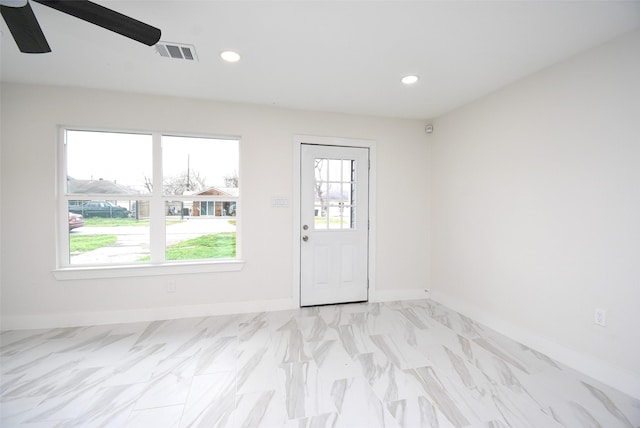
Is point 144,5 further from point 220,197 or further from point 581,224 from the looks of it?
point 581,224

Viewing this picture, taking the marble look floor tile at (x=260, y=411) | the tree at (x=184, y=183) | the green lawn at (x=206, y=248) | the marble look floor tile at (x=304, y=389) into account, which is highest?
the tree at (x=184, y=183)

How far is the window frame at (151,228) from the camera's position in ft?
9.41

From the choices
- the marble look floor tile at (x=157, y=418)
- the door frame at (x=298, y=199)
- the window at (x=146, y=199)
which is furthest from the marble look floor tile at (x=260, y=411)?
the window at (x=146, y=199)

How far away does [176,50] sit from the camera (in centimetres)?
214

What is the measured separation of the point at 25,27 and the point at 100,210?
6.58 feet

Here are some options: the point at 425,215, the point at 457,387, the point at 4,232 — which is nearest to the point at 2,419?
the point at 4,232

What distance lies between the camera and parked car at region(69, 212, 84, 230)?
294cm

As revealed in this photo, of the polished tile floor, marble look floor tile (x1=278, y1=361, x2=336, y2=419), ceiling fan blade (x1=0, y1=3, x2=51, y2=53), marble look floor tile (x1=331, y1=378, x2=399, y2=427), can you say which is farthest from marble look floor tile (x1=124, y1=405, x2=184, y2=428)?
ceiling fan blade (x1=0, y1=3, x2=51, y2=53)

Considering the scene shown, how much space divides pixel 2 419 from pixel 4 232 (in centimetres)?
194

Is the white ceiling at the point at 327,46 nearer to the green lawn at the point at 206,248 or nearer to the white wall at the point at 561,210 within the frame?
the white wall at the point at 561,210

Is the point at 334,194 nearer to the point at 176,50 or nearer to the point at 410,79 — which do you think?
the point at 410,79

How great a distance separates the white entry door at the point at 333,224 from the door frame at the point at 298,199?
0.16ft

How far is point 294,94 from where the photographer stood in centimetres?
295

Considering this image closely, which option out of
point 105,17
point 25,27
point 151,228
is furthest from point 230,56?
point 151,228
